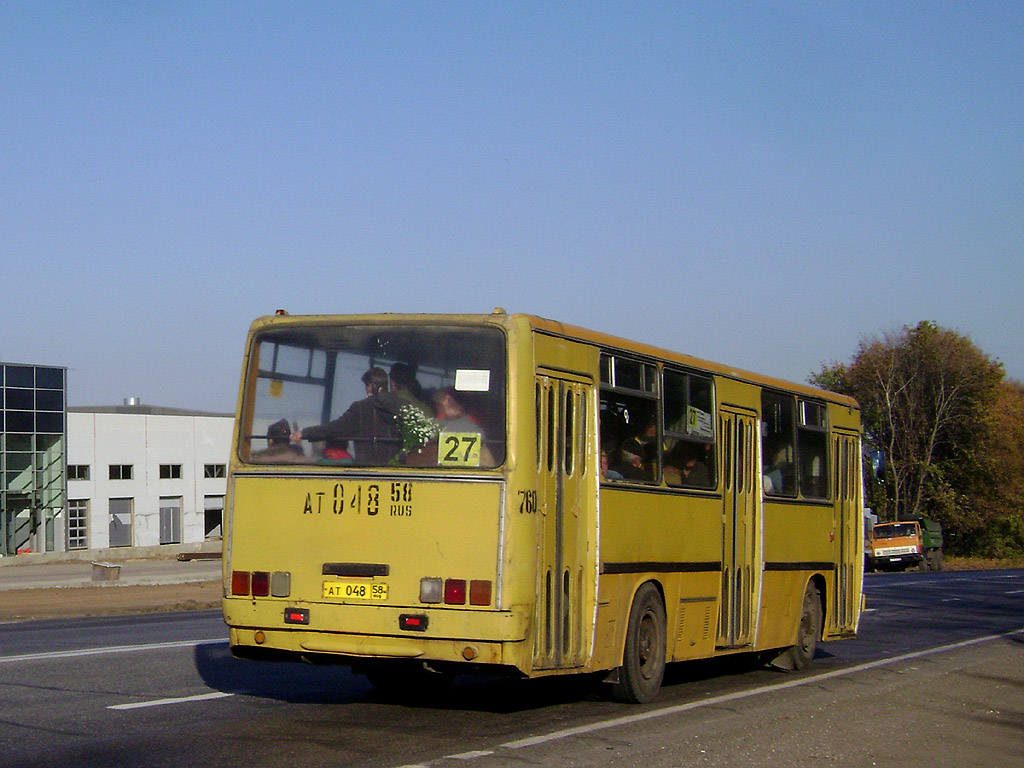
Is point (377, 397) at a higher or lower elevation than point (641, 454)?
higher

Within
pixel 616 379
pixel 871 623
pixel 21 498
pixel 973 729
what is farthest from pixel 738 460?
pixel 21 498

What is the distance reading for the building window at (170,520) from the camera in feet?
269

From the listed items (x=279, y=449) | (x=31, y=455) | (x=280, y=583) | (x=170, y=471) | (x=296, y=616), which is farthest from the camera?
(x=170, y=471)

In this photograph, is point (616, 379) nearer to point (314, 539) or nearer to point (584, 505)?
point (584, 505)

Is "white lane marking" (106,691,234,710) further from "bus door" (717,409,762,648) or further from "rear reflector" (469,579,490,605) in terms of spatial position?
"bus door" (717,409,762,648)

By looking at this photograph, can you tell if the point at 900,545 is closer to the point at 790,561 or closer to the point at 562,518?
the point at 790,561

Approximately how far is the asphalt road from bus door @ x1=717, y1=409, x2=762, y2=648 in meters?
0.63

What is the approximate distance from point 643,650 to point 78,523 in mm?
70274

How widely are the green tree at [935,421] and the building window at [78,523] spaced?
44184 millimetres

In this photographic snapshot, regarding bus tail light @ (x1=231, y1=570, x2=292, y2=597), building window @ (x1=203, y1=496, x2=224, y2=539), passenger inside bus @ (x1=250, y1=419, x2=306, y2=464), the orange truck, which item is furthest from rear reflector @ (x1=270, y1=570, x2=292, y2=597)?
building window @ (x1=203, y1=496, x2=224, y2=539)

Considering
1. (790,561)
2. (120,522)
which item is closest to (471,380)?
(790,561)

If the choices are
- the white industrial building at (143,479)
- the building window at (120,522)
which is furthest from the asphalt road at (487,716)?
the building window at (120,522)

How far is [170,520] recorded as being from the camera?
271 ft

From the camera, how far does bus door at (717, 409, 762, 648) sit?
13.2m
